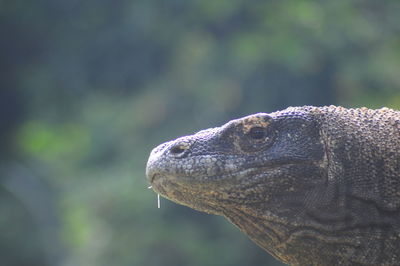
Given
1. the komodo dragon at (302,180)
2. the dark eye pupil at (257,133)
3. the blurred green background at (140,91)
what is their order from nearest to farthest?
1. the komodo dragon at (302,180)
2. the dark eye pupil at (257,133)
3. the blurred green background at (140,91)

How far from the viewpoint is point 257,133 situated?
4.69 meters

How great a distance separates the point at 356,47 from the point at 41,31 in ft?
53.4

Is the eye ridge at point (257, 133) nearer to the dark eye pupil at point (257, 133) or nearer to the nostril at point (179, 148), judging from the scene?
the dark eye pupil at point (257, 133)

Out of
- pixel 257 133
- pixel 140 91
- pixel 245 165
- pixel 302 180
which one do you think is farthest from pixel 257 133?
pixel 140 91

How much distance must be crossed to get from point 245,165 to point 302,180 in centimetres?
35

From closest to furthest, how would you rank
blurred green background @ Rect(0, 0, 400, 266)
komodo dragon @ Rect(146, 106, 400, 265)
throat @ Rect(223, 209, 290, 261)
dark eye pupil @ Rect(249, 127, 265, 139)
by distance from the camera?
komodo dragon @ Rect(146, 106, 400, 265) → throat @ Rect(223, 209, 290, 261) → dark eye pupil @ Rect(249, 127, 265, 139) → blurred green background @ Rect(0, 0, 400, 266)

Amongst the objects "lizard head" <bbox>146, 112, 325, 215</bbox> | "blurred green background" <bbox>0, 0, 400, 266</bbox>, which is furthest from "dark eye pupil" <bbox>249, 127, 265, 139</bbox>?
"blurred green background" <bbox>0, 0, 400, 266</bbox>

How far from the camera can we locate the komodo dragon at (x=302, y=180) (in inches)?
173

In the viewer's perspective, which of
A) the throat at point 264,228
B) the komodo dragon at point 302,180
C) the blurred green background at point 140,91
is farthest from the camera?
the blurred green background at point 140,91

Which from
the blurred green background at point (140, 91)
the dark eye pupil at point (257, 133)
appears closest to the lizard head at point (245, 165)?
the dark eye pupil at point (257, 133)

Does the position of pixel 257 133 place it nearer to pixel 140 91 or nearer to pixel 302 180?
pixel 302 180

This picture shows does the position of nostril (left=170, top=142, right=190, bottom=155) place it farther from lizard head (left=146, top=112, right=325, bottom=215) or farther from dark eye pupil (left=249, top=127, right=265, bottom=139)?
dark eye pupil (left=249, top=127, right=265, bottom=139)

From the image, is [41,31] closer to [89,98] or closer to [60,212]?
[89,98]

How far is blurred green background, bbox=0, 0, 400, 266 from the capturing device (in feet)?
67.6
